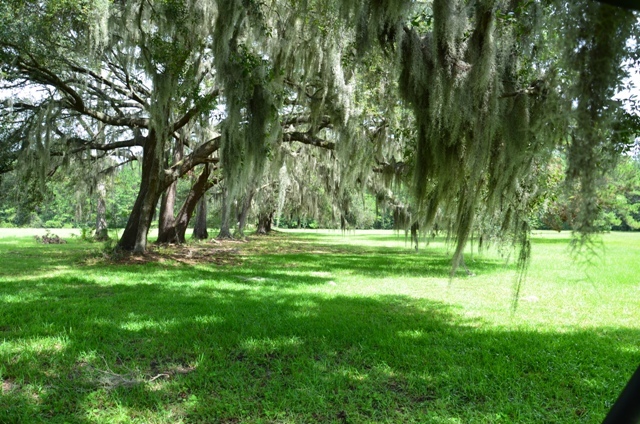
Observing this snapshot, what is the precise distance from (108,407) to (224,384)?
664mm

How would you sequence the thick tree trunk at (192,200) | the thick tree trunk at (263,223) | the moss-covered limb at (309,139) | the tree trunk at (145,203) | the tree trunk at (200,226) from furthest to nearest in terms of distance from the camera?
the thick tree trunk at (263,223), the tree trunk at (200,226), the thick tree trunk at (192,200), the tree trunk at (145,203), the moss-covered limb at (309,139)

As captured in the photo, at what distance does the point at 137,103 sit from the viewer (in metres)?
10.3

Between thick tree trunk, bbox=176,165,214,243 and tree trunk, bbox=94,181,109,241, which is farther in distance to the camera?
tree trunk, bbox=94,181,109,241

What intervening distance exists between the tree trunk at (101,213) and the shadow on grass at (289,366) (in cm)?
1034

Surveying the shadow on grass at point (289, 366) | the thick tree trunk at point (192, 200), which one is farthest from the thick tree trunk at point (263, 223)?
the shadow on grass at point (289, 366)

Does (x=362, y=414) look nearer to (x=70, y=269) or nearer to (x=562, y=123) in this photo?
(x=562, y=123)

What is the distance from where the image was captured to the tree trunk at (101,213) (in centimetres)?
1409

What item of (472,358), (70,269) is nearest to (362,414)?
(472,358)

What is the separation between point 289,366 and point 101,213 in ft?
47.9

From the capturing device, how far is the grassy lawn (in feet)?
7.84

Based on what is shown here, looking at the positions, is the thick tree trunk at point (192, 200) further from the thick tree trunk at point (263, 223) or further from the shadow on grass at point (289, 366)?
the thick tree trunk at point (263, 223)

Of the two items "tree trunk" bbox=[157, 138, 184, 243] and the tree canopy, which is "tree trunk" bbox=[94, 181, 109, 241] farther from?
"tree trunk" bbox=[157, 138, 184, 243]

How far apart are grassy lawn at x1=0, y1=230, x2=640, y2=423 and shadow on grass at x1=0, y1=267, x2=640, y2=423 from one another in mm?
13

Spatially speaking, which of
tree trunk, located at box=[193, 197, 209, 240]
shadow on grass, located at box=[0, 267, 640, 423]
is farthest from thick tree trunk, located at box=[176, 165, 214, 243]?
shadow on grass, located at box=[0, 267, 640, 423]
